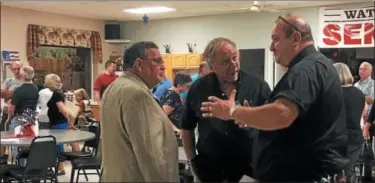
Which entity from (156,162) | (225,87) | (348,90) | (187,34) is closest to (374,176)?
(348,90)

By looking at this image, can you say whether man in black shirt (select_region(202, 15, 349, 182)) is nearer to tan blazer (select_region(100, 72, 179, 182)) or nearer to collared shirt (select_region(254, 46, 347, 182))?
collared shirt (select_region(254, 46, 347, 182))

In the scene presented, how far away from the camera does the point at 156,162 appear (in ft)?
6.84

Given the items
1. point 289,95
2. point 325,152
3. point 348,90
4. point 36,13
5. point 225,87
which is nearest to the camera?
point 289,95

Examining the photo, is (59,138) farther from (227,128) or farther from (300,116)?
(300,116)

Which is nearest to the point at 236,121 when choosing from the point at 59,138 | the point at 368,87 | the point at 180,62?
the point at 59,138

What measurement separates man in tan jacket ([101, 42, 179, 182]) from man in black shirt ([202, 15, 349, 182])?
0.26 m

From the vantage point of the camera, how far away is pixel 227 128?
2465mm

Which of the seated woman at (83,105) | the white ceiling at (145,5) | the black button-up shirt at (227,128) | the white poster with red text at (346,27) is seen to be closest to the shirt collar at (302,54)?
the black button-up shirt at (227,128)

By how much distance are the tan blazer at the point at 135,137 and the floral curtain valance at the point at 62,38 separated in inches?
296

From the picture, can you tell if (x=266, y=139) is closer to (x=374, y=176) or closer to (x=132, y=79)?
(x=132, y=79)

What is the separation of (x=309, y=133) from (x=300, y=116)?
98 mm

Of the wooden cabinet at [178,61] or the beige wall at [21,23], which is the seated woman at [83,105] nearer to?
the beige wall at [21,23]

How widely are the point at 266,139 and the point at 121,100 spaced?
0.67 m

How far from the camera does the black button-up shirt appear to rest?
2459 mm
